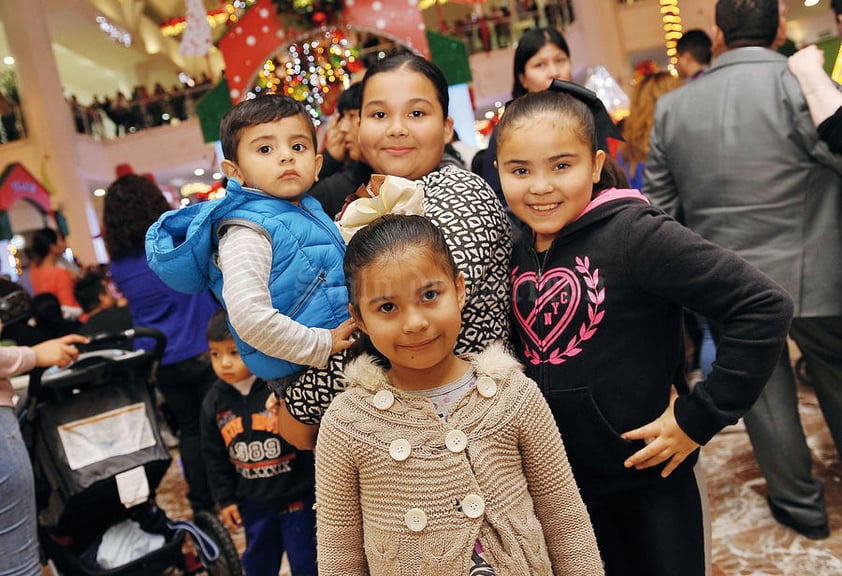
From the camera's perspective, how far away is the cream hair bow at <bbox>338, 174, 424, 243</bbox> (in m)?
1.31

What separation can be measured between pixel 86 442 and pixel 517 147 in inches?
77.8

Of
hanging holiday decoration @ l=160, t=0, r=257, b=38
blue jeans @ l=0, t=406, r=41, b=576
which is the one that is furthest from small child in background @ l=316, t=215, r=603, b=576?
hanging holiday decoration @ l=160, t=0, r=257, b=38

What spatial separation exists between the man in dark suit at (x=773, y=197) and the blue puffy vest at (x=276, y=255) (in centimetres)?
164

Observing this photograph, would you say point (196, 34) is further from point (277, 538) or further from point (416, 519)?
point (416, 519)

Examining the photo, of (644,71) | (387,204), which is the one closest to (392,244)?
(387,204)

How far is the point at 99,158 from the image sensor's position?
14555 mm

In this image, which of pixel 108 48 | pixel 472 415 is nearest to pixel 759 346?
pixel 472 415

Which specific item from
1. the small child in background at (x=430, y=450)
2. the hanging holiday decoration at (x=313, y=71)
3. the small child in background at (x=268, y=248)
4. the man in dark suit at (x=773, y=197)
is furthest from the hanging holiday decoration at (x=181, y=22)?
the small child in background at (x=430, y=450)

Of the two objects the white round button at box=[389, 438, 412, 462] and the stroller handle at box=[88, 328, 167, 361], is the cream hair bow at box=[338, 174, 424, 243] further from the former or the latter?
the stroller handle at box=[88, 328, 167, 361]

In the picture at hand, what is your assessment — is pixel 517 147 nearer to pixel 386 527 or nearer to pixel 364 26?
pixel 386 527

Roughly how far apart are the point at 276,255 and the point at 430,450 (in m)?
0.52

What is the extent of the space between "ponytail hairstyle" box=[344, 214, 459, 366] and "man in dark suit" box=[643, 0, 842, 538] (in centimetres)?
161

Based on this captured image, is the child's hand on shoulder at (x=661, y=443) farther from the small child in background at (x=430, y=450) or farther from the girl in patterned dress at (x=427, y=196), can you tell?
the girl in patterned dress at (x=427, y=196)

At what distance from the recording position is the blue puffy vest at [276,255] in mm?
1408
